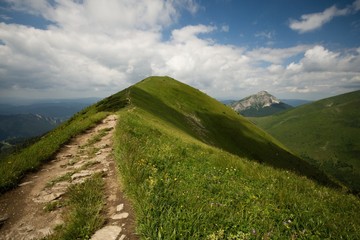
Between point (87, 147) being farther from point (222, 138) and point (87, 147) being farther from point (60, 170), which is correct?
point (222, 138)

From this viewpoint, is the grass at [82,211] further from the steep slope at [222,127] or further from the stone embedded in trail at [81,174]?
the steep slope at [222,127]

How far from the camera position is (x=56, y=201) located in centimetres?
722

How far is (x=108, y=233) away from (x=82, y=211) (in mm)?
1105

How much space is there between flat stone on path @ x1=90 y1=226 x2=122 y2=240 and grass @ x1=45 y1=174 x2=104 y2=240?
15cm

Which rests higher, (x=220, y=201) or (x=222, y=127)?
(x=220, y=201)

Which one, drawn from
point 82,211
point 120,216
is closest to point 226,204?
point 120,216

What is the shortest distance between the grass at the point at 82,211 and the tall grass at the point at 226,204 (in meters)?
0.92

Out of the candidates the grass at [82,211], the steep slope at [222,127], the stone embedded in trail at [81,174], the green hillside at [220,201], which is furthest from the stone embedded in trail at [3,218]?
the steep slope at [222,127]

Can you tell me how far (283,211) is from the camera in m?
6.43

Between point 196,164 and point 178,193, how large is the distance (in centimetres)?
339

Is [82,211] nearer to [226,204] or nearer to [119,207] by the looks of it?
[119,207]

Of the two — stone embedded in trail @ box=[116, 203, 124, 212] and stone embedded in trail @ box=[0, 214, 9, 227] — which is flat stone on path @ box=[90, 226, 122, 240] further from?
stone embedded in trail @ box=[0, 214, 9, 227]

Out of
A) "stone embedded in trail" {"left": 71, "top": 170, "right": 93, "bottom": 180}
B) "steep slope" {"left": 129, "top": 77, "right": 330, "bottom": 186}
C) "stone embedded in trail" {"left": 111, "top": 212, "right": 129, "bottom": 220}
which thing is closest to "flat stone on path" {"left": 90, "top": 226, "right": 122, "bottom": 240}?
"stone embedded in trail" {"left": 111, "top": 212, "right": 129, "bottom": 220}

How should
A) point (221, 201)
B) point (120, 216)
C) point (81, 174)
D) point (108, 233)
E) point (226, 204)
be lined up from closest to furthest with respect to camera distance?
point (108, 233) → point (120, 216) → point (226, 204) → point (221, 201) → point (81, 174)
